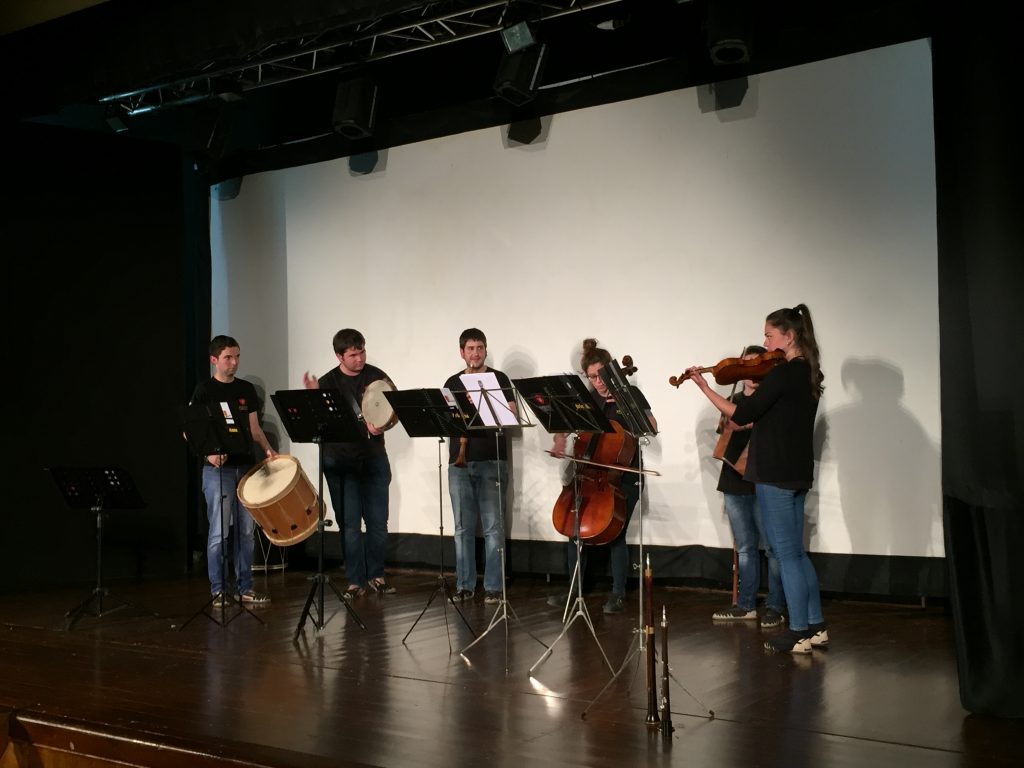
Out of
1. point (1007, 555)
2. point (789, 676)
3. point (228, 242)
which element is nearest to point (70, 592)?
point (228, 242)

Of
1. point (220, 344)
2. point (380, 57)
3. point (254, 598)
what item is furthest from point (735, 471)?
point (380, 57)

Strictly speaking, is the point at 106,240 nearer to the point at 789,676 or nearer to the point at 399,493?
the point at 399,493

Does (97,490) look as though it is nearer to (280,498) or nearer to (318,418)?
(280,498)

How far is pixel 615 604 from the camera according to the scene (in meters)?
6.75

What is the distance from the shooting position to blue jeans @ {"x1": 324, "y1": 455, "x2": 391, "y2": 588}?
24.8ft

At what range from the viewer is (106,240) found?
8891mm

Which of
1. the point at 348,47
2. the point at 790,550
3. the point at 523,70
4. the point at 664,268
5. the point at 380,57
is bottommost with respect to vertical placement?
the point at 790,550

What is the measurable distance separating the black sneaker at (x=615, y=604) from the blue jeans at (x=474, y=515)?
0.83 metres

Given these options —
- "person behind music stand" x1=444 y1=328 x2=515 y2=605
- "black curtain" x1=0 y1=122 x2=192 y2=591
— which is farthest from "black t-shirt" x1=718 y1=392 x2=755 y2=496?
"black curtain" x1=0 y1=122 x2=192 y2=591

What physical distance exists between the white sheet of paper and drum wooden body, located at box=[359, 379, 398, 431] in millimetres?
1742

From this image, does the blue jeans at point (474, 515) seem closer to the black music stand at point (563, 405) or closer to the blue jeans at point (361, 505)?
the blue jeans at point (361, 505)

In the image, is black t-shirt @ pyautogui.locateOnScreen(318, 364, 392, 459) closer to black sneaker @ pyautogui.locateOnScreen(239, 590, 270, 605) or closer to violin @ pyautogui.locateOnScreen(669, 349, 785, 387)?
black sneaker @ pyautogui.locateOnScreen(239, 590, 270, 605)

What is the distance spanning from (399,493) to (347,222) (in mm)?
2367

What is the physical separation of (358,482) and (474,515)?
34.0 inches
